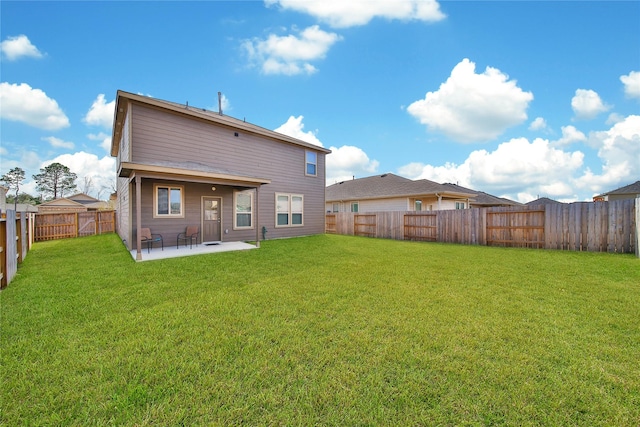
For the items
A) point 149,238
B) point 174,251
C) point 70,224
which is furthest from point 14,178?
point 174,251

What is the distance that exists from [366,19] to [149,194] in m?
11.4

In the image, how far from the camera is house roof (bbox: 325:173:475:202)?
1727 cm

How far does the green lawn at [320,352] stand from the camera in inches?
71.4

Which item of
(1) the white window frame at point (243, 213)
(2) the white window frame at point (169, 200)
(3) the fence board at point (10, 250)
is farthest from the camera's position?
(1) the white window frame at point (243, 213)

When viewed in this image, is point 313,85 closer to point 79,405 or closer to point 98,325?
point 98,325

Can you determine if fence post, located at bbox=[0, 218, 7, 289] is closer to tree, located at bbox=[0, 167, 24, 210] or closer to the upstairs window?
the upstairs window

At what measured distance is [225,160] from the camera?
35.7 feet

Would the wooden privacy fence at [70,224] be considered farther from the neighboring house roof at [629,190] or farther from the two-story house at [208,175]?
the neighboring house roof at [629,190]

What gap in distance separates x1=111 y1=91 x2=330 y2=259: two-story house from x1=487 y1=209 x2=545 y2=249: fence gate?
837 centimetres

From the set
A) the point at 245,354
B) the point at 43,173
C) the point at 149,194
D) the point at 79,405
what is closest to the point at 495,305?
the point at 245,354

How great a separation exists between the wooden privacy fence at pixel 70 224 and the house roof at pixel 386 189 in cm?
1616

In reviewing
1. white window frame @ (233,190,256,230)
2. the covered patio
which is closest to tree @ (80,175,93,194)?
white window frame @ (233,190,256,230)

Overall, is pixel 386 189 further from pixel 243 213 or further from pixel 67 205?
pixel 67 205

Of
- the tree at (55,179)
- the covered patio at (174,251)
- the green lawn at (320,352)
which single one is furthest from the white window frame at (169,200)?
the tree at (55,179)
